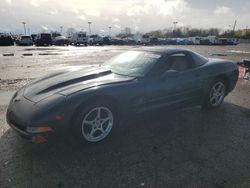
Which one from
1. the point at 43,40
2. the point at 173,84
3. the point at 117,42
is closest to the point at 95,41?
the point at 117,42

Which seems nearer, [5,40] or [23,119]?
[23,119]

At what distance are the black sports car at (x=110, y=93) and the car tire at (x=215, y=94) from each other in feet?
0.07

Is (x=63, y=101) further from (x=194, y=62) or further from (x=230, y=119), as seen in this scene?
(x=230, y=119)

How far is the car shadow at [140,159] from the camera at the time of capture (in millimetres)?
3000

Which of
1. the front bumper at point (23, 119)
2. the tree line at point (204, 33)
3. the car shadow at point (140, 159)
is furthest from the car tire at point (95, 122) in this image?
the tree line at point (204, 33)

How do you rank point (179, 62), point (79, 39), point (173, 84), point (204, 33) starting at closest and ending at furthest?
point (173, 84)
point (179, 62)
point (79, 39)
point (204, 33)

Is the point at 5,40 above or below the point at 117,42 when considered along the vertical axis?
above

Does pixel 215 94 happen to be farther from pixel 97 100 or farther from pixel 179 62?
pixel 97 100

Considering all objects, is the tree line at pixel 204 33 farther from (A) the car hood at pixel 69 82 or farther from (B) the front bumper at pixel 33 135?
(B) the front bumper at pixel 33 135

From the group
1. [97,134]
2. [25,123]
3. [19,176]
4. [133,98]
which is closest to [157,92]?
[133,98]

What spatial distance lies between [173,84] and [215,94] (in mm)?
1555

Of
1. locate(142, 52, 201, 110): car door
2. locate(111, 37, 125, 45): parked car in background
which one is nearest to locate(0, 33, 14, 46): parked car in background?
locate(111, 37, 125, 45): parked car in background

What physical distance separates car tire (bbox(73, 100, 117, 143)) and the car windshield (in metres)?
0.84

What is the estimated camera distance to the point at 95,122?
378 cm
